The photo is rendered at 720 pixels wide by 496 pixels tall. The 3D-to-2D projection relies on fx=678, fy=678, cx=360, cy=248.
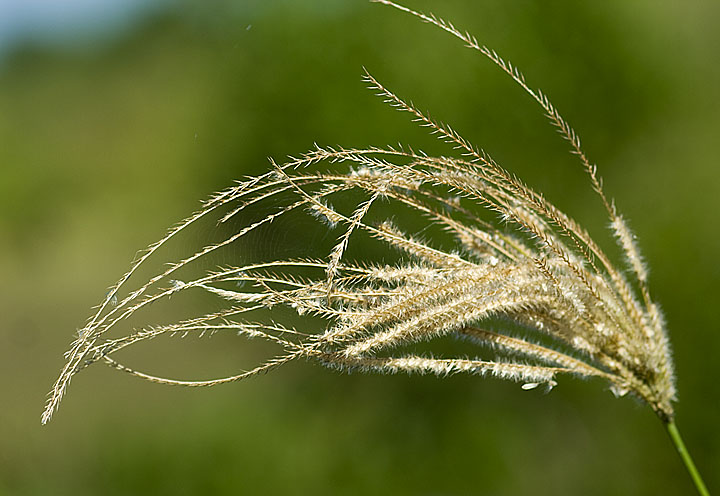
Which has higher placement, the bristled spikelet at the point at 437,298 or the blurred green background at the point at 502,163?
the blurred green background at the point at 502,163

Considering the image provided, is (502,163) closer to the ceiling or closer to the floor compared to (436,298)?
closer to the ceiling

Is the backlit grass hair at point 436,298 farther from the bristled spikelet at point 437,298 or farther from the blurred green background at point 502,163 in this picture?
the blurred green background at point 502,163

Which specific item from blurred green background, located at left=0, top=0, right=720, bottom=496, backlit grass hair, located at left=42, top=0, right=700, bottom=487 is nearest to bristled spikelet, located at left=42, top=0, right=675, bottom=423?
backlit grass hair, located at left=42, top=0, right=700, bottom=487

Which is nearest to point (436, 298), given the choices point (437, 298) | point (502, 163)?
point (437, 298)

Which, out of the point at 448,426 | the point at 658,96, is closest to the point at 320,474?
the point at 448,426

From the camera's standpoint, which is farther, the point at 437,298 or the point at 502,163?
the point at 502,163

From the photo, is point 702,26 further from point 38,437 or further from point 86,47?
point 86,47

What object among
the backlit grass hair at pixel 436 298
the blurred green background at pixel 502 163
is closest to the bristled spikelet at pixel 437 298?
the backlit grass hair at pixel 436 298

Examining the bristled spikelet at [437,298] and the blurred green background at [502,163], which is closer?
the bristled spikelet at [437,298]

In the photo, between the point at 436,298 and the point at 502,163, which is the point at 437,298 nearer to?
the point at 436,298

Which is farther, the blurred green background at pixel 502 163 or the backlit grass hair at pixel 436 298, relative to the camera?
the blurred green background at pixel 502 163

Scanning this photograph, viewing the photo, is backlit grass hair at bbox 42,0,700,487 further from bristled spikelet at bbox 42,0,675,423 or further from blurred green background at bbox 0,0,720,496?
blurred green background at bbox 0,0,720,496
